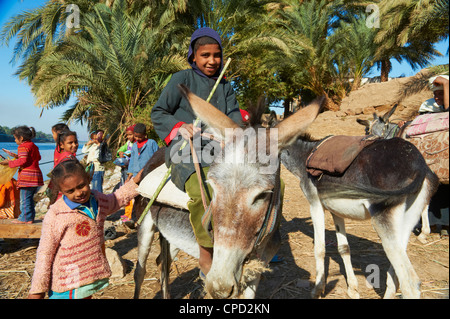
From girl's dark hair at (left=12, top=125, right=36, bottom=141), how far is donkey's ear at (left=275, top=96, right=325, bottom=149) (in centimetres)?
533

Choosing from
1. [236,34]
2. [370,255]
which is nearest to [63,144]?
[370,255]

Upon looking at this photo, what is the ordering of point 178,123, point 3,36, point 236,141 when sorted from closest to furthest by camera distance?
point 236,141, point 178,123, point 3,36

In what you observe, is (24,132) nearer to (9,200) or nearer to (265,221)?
(9,200)

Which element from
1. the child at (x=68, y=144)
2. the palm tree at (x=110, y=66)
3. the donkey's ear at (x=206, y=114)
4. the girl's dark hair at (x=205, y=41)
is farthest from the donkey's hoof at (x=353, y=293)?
the palm tree at (x=110, y=66)

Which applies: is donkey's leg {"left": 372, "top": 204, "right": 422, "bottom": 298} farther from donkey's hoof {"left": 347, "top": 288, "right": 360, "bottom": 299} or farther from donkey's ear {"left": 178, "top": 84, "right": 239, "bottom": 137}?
donkey's ear {"left": 178, "top": 84, "right": 239, "bottom": 137}

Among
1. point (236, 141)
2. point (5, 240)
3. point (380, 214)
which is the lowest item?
point (5, 240)

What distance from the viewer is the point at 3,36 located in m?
12.9

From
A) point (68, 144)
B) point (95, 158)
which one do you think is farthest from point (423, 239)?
point (95, 158)

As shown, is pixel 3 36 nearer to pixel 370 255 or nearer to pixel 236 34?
pixel 236 34

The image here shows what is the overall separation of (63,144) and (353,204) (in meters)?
4.80

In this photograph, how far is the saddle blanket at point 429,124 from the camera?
2814mm

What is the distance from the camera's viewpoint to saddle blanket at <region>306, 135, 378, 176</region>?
341 centimetres

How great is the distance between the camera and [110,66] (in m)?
12.5

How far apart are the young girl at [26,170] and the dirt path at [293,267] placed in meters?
0.84
